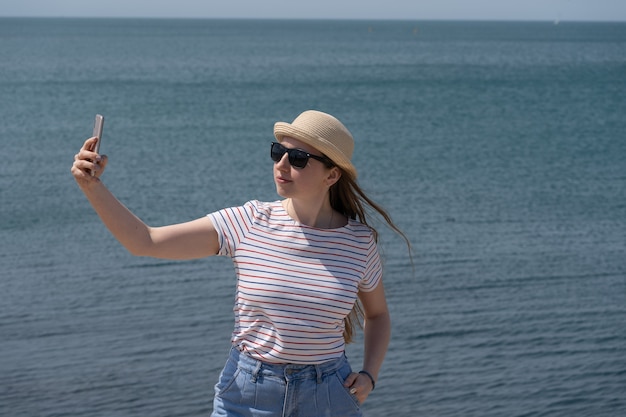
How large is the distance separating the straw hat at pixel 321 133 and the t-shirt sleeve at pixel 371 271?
11.2 inches

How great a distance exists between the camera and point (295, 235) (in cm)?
317

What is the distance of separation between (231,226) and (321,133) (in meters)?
0.42

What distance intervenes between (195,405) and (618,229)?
10373mm

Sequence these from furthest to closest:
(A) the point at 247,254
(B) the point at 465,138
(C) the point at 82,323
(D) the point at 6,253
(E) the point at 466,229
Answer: (B) the point at 465,138 → (E) the point at 466,229 → (D) the point at 6,253 → (C) the point at 82,323 → (A) the point at 247,254

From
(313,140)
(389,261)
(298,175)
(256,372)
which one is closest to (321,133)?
(313,140)

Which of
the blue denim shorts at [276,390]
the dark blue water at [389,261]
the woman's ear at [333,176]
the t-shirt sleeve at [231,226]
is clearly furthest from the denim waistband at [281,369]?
the dark blue water at [389,261]

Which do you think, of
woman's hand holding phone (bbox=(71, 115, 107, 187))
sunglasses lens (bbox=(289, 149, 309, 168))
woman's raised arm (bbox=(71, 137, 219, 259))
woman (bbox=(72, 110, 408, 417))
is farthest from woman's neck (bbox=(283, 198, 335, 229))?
woman's hand holding phone (bbox=(71, 115, 107, 187))

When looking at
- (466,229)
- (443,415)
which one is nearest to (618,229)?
(466,229)

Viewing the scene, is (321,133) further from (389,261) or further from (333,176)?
(389,261)

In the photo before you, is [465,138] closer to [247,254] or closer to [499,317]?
[499,317]

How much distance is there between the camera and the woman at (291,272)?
10.1ft

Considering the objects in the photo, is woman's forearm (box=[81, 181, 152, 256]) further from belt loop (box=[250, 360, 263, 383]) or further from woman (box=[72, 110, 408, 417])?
belt loop (box=[250, 360, 263, 383])

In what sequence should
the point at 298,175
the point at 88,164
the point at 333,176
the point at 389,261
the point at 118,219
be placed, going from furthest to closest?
1. the point at 389,261
2. the point at 333,176
3. the point at 298,175
4. the point at 118,219
5. the point at 88,164

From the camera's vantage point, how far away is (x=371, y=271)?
3.26 m
